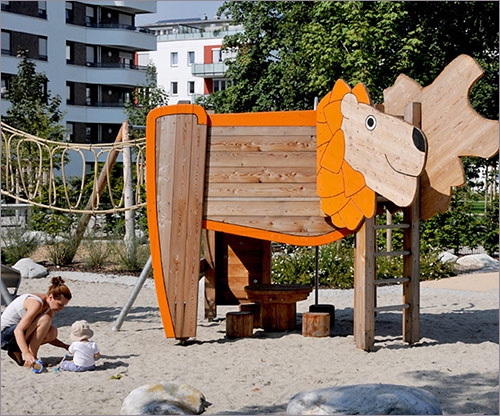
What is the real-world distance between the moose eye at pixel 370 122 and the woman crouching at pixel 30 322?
129 inches

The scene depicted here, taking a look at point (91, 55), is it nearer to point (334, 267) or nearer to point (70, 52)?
point (70, 52)

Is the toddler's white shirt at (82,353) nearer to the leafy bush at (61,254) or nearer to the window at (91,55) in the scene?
the leafy bush at (61,254)

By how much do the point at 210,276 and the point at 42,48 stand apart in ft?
113

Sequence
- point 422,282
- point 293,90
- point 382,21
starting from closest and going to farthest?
point 422,282
point 382,21
point 293,90

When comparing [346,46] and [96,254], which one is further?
[346,46]

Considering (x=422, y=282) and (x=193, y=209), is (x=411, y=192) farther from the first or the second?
(x=422, y=282)

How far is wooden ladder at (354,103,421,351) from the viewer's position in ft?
25.7

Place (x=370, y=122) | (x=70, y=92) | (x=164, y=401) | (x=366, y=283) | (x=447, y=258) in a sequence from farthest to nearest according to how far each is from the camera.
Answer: (x=70, y=92), (x=447, y=258), (x=366, y=283), (x=370, y=122), (x=164, y=401)

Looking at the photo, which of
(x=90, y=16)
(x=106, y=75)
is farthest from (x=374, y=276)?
(x=90, y=16)

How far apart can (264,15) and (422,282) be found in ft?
47.2

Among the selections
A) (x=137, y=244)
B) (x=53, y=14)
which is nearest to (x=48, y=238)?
(x=137, y=244)

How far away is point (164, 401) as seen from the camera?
571cm

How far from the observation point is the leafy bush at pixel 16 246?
14.8m

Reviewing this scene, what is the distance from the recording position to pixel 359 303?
795 cm
